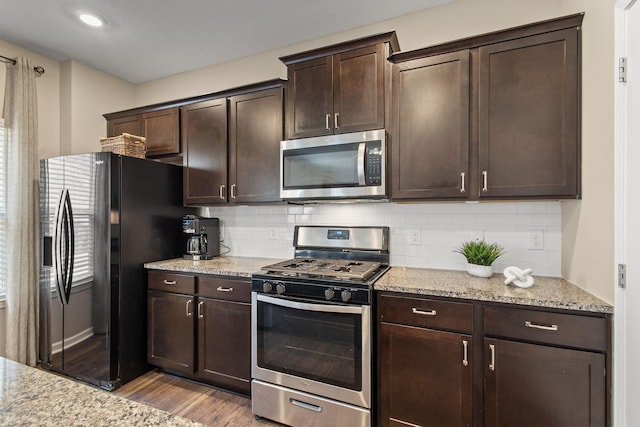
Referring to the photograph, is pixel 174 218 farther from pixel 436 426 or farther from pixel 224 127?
pixel 436 426

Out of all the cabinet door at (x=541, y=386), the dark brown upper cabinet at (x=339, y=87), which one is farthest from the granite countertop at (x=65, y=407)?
the dark brown upper cabinet at (x=339, y=87)

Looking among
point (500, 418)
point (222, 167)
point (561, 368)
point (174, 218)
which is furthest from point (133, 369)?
point (561, 368)

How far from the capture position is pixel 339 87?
223 centimetres

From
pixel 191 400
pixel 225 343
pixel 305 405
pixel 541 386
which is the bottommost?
pixel 191 400

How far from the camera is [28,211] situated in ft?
8.89

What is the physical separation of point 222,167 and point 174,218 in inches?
27.7

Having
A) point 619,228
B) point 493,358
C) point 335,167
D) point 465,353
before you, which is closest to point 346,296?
point 465,353

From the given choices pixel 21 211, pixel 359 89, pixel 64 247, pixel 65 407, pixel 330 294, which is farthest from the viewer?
pixel 21 211

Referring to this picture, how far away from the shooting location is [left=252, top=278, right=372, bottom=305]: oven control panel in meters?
1.81

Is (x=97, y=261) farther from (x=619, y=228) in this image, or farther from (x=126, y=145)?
(x=619, y=228)

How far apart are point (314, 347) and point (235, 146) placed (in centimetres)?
173

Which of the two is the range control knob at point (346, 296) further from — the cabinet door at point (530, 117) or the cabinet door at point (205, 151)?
the cabinet door at point (205, 151)

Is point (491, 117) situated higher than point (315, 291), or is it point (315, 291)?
point (491, 117)

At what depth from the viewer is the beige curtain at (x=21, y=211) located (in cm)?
262
